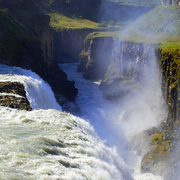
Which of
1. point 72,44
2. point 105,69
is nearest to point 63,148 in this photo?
point 105,69

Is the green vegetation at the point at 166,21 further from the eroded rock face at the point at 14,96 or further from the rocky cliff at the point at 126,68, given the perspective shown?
the eroded rock face at the point at 14,96

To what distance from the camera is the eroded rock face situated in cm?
1742

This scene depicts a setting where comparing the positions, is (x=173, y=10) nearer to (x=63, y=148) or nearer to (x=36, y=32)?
(x=36, y=32)

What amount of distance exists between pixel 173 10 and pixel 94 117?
1283 inches

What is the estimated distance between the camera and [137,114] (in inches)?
1503

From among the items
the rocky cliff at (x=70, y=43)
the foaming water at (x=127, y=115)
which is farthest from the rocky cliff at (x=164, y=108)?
the rocky cliff at (x=70, y=43)

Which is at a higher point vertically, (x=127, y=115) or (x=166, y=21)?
(x=166, y=21)

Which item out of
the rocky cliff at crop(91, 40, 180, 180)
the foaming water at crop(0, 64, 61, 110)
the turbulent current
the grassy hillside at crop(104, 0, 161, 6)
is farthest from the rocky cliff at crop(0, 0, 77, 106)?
the grassy hillside at crop(104, 0, 161, 6)

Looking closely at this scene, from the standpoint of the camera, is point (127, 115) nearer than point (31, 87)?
No

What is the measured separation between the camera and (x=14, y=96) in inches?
738

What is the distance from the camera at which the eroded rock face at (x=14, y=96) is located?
686 inches

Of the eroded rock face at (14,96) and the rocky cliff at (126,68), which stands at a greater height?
the rocky cliff at (126,68)

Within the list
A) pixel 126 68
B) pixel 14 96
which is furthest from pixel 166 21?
pixel 14 96

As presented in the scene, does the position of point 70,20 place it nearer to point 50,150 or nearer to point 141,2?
point 141,2
